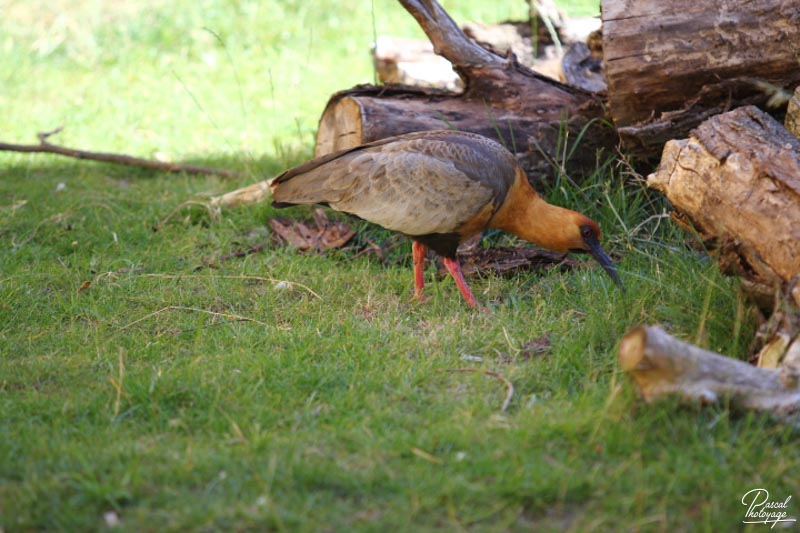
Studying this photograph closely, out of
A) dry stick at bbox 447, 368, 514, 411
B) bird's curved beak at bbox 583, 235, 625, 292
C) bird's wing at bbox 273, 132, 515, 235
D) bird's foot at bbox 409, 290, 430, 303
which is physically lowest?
bird's foot at bbox 409, 290, 430, 303

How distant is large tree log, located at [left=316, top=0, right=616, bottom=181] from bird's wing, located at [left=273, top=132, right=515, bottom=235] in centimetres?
59

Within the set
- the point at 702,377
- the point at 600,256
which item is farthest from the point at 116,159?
the point at 702,377

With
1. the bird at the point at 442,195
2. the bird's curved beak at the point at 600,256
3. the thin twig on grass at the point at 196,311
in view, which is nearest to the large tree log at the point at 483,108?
the bird at the point at 442,195

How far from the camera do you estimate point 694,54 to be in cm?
488

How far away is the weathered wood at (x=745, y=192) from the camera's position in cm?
361

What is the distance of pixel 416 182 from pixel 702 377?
83.5 inches

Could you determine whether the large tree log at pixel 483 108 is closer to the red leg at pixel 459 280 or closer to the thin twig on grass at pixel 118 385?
the red leg at pixel 459 280

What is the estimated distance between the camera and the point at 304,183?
16.8 feet

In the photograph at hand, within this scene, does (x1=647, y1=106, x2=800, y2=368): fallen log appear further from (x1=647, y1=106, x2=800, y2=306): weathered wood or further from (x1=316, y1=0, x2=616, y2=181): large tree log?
(x1=316, y1=0, x2=616, y2=181): large tree log

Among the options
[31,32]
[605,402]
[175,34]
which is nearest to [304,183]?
[605,402]

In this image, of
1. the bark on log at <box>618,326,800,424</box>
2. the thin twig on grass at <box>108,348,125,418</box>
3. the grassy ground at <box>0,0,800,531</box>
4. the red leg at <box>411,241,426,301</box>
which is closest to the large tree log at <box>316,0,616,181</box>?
the grassy ground at <box>0,0,800,531</box>

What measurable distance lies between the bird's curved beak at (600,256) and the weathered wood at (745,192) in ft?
2.44

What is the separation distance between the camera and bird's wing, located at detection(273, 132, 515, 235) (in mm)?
4820

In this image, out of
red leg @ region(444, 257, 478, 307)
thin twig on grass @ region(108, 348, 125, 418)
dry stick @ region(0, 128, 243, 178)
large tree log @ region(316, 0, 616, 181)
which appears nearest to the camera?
thin twig on grass @ region(108, 348, 125, 418)
